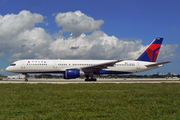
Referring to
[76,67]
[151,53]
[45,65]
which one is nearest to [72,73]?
[76,67]

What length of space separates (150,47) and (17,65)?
25.1 meters

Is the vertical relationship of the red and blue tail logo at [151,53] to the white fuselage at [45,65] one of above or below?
above

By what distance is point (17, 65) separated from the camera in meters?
28.7

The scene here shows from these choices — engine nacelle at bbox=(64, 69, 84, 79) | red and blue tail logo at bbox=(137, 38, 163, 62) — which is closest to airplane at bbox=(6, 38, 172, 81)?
engine nacelle at bbox=(64, 69, 84, 79)

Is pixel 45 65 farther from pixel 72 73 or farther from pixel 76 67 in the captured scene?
pixel 76 67

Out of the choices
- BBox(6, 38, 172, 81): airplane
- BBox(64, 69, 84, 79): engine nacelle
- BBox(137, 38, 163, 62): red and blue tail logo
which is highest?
BBox(137, 38, 163, 62): red and blue tail logo

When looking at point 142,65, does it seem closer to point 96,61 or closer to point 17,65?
point 96,61

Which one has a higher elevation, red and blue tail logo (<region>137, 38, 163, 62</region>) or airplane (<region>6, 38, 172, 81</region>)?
red and blue tail logo (<region>137, 38, 163, 62</region>)

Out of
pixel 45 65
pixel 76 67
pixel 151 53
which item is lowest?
pixel 76 67

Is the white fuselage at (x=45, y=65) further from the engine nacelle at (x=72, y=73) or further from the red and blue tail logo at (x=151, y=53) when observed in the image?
the red and blue tail logo at (x=151, y=53)

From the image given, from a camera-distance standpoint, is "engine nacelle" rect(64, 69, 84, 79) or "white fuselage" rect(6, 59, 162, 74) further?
"white fuselage" rect(6, 59, 162, 74)

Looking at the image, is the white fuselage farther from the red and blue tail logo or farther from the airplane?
the red and blue tail logo

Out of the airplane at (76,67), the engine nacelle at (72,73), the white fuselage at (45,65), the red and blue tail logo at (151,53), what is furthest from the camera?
the red and blue tail logo at (151,53)

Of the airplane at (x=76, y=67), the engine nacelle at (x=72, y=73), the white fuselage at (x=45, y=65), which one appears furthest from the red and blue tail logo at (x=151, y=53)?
the engine nacelle at (x=72, y=73)
